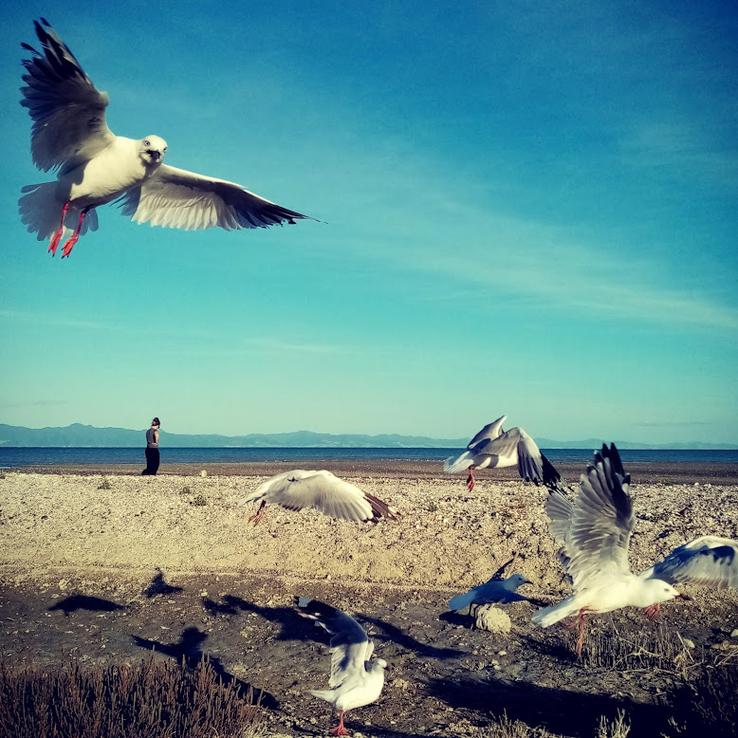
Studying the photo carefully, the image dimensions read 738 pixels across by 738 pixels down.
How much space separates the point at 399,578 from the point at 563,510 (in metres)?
3.10

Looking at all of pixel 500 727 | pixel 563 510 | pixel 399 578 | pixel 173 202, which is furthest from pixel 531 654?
pixel 173 202

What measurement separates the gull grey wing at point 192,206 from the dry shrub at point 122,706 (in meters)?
5.06

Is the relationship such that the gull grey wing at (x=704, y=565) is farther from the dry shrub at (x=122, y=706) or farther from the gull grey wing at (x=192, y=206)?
the gull grey wing at (x=192, y=206)

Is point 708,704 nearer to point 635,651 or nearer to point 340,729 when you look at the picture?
point 635,651

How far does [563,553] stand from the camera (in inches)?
306

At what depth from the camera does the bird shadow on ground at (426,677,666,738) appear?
19.6 ft

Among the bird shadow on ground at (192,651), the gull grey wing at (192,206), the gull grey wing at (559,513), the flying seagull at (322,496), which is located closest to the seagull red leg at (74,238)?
the gull grey wing at (192,206)

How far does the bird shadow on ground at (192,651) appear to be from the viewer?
679 centimetres

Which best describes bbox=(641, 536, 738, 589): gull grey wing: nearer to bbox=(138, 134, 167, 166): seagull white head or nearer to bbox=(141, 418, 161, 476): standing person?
bbox=(138, 134, 167, 166): seagull white head

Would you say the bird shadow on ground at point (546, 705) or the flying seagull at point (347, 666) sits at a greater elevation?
the flying seagull at point (347, 666)

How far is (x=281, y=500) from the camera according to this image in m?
7.41

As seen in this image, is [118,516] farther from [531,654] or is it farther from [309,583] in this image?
[531,654]

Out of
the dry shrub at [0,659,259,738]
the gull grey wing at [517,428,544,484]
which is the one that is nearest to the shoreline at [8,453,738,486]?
the gull grey wing at [517,428,544,484]

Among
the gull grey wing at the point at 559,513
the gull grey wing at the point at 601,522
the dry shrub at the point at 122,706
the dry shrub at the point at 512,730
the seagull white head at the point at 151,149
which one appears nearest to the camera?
the dry shrub at the point at 122,706
